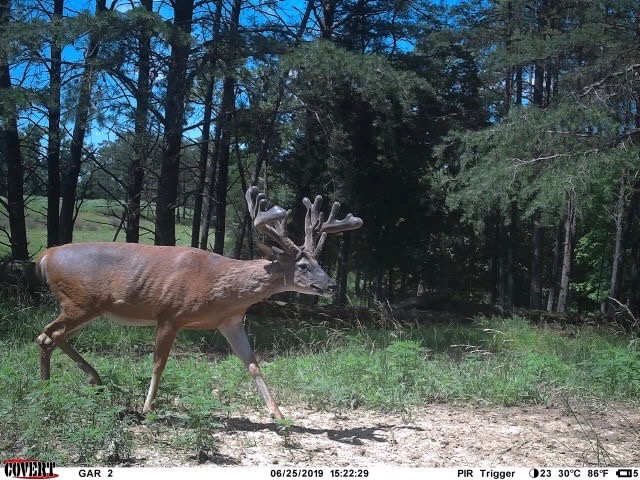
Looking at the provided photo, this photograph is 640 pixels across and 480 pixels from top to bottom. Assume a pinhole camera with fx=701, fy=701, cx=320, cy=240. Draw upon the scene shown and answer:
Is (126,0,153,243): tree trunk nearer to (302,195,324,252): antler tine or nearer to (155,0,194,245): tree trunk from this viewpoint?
(155,0,194,245): tree trunk

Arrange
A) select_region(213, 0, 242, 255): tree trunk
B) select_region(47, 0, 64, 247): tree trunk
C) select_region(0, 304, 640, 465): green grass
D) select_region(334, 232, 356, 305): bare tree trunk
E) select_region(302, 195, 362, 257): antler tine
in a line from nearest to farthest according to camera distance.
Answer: select_region(0, 304, 640, 465): green grass → select_region(302, 195, 362, 257): antler tine → select_region(47, 0, 64, 247): tree trunk → select_region(213, 0, 242, 255): tree trunk → select_region(334, 232, 356, 305): bare tree trunk

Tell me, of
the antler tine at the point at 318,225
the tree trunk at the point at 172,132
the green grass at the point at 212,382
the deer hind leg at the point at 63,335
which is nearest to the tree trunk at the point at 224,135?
the tree trunk at the point at 172,132

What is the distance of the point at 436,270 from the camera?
20.8 metres

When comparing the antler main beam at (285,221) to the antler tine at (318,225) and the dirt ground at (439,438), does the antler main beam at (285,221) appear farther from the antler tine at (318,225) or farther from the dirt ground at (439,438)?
the dirt ground at (439,438)

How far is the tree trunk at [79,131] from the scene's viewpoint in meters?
10.8

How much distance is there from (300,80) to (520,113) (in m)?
3.85

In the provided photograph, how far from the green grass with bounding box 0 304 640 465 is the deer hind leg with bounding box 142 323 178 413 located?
13cm

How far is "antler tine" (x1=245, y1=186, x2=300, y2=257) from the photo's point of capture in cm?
588

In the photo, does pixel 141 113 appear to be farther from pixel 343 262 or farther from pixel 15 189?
pixel 343 262

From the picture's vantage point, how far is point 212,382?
277 inches

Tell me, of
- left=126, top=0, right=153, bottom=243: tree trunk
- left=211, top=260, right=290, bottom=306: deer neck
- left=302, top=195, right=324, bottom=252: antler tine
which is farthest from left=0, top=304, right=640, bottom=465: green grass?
left=126, top=0, right=153, bottom=243: tree trunk

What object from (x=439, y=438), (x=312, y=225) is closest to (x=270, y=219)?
(x=312, y=225)

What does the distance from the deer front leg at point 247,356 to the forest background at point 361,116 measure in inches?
226

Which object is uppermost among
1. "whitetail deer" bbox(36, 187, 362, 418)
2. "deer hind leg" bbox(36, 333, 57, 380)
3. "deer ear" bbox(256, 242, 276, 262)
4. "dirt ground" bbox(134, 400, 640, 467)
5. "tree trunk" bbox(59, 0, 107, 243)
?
"tree trunk" bbox(59, 0, 107, 243)
